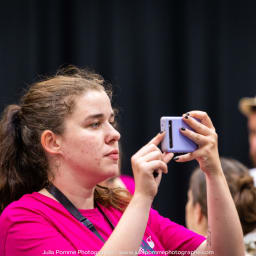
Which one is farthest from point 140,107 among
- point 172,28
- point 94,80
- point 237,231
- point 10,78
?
point 237,231

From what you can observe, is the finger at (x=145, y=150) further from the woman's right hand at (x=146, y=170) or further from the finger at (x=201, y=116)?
the finger at (x=201, y=116)

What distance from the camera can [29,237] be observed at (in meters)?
1.20

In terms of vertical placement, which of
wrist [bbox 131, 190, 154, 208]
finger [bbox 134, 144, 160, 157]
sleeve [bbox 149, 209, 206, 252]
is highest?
finger [bbox 134, 144, 160, 157]

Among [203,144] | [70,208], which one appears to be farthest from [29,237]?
[203,144]


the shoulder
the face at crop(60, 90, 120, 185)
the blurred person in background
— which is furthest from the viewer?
the blurred person in background

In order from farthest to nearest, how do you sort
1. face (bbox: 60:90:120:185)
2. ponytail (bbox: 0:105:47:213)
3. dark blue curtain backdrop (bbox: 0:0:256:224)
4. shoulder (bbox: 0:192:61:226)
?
dark blue curtain backdrop (bbox: 0:0:256:224) < ponytail (bbox: 0:105:47:213) < face (bbox: 60:90:120:185) < shoulder (bbox: 0:192:61:226)

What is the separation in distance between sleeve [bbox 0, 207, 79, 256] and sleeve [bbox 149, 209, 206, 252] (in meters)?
0.41

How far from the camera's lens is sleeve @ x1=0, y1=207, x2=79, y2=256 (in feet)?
3.90

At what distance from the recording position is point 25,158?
1524 mm

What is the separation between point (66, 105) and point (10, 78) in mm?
2067

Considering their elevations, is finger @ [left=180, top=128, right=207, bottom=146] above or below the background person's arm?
above

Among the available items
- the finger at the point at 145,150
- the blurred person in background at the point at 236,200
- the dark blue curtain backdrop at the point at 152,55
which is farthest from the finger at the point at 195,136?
the dark blue curtain backdrop at the point at 152,55

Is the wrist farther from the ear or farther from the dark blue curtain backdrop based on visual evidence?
the dark blue curtain backdrop

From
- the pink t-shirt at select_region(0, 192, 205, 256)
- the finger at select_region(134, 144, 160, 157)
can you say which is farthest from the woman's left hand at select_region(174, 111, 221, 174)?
the pink t-shirt at select_region(0, 192, 205, 256)
